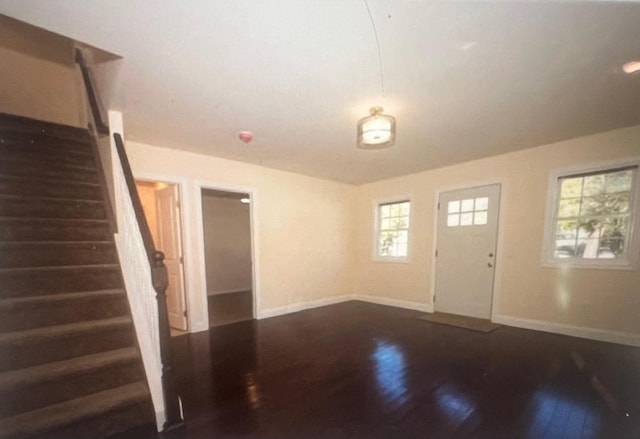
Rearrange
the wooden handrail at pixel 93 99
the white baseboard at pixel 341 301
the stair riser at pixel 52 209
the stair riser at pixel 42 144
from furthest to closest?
the white baseboard at pixel 341 301
the stair riser at pixel 42 144
the wooden handrail at pixel 93 99
the stair riser at pixel 52 209

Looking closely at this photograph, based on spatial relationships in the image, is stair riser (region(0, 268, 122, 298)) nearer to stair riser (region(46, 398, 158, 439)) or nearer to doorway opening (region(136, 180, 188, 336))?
stair riser (region(46, 398, 158, 439))

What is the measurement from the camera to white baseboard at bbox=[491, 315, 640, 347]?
2.87 metres

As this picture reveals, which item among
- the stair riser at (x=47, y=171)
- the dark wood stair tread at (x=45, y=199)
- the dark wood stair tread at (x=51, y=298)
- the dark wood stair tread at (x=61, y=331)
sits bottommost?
the dark wood stair tread at (x=61, y=331)

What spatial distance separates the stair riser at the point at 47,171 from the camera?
2369 millimetres

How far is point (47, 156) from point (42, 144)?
0.80 feet

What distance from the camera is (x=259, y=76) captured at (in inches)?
74.4

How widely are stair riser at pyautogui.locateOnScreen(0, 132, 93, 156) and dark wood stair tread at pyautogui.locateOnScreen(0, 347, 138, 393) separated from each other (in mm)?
2312

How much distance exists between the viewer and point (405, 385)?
216 centimetres

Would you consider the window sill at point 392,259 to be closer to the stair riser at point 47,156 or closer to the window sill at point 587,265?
the window sill at point 587,265

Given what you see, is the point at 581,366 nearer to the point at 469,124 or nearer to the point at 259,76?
the point at 469,124

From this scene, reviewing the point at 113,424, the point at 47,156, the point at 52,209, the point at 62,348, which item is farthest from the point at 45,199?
the point at 113,424

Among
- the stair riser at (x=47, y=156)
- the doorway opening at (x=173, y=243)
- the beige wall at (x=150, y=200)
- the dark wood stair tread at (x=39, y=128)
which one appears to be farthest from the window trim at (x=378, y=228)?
the dark wood stair tread at (x=39, y=128)

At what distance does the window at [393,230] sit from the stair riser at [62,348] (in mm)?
4192

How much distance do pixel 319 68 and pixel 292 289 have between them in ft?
11.7
